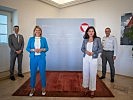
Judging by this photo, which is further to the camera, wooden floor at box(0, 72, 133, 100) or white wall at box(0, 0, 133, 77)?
white wall at box(0, 0, 133, 77)

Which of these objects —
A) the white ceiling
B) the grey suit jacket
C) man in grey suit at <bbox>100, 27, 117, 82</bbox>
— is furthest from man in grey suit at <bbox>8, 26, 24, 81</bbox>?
man in grey suit at <bbox>100, 27, 117, 82</bbox>

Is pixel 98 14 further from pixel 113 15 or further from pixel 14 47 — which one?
pixel 14 47

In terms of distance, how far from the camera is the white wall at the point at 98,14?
650cm

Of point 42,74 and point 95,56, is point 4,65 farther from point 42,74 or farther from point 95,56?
point 95,56

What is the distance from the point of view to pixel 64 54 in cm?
730

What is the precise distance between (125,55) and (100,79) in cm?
127

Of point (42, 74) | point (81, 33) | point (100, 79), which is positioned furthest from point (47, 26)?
point (42, 74)

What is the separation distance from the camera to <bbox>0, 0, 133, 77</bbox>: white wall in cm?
650

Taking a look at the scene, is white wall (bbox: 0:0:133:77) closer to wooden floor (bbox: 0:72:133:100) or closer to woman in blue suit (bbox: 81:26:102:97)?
wooden floor (bbox: 0:72:133:100)

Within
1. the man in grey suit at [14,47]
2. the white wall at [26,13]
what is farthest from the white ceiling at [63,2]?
the man in grey suit at [14,47]

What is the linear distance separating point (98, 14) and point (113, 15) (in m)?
0.73

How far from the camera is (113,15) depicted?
23.1 feet

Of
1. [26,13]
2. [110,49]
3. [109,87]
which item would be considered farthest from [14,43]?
[109,87]

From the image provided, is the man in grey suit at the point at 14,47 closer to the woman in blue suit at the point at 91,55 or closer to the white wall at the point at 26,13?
the white wall at the point at 26,13
